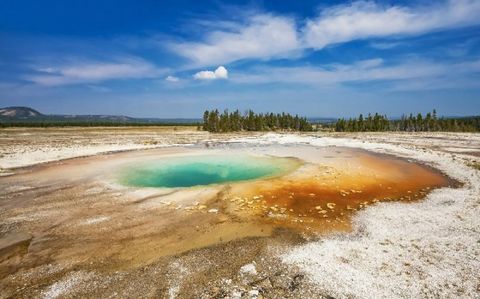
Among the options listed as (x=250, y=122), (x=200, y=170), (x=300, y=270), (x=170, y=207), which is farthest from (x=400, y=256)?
(x=250, y=122)

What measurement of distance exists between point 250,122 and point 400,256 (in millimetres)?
110915

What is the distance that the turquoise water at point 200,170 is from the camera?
22.3m

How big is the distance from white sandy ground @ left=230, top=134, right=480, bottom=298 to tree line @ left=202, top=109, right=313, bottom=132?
98.1 meters

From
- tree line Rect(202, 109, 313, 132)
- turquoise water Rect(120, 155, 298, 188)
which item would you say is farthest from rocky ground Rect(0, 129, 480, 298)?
tree line Rect(202, 109, 313, 132)

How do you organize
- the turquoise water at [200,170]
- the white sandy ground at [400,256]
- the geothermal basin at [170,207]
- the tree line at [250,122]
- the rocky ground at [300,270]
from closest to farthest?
the rocky ground at [300,270]
the white sandy ground at [400,256]
the geothermal basin at [170,207]
the turquoise water at [200,170]
the tree line at [250,122]

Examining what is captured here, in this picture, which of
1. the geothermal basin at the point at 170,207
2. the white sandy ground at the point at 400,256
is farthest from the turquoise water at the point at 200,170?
the white sandy ground at the point at 400,256

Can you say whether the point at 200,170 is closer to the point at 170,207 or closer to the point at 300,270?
the point at 170,207

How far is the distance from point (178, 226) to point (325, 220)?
6.26 meters

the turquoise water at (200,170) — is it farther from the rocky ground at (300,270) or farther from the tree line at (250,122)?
the tree line at (250,122)

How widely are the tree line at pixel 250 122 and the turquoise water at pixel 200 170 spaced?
78.8 meters

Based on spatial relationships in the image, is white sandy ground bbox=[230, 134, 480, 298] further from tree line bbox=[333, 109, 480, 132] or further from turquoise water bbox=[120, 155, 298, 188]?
tree line bbox=[333, 109, 480, 132]

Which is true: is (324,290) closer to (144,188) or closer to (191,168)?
(144,188)

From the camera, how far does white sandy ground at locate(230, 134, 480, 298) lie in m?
8.13

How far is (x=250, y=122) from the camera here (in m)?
120
